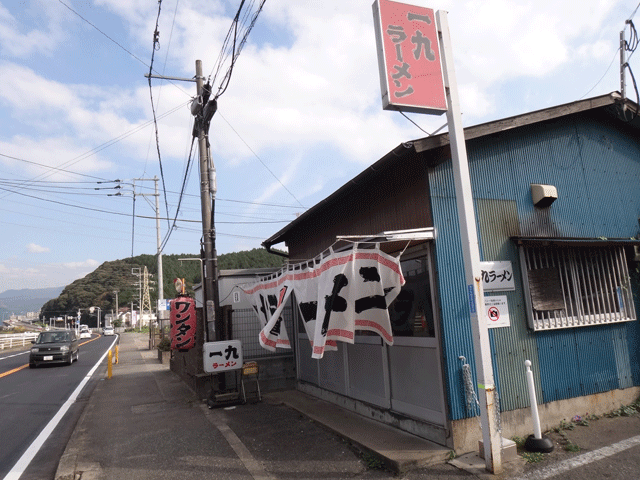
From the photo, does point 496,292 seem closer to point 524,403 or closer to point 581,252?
point 524,403

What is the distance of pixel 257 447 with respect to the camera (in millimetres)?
6324

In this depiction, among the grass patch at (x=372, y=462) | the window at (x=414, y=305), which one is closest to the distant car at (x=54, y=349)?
the window at (x=414, y=305)

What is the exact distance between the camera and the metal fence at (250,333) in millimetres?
10914

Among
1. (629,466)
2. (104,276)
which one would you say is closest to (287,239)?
(629,466)

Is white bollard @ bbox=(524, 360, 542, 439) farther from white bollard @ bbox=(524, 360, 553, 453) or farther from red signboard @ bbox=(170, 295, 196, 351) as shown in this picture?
red signboard @ bbox=(170, 295, 196, 351)

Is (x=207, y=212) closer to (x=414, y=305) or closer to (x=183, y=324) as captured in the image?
(x=183, y=324)

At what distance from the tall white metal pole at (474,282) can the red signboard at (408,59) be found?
161 mm

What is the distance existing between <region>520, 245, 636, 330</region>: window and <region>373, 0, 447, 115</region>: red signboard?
9.43 feet

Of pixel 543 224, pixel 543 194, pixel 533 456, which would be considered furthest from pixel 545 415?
pixel 543 194

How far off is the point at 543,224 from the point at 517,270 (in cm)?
105

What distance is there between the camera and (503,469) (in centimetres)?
493

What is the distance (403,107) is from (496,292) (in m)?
3.00

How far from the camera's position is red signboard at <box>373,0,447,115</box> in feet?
16.9

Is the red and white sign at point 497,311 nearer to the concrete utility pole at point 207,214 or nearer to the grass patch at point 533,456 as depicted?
the grass patch at point 533,456
